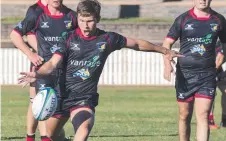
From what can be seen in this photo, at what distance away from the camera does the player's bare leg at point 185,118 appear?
37.3 feet

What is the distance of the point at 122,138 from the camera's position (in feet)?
43.6

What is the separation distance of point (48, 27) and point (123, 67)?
17.0 m

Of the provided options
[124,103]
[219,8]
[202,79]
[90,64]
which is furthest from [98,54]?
[219,8]

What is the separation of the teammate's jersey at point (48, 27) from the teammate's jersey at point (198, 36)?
1371 millimetres

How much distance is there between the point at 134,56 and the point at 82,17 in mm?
18522

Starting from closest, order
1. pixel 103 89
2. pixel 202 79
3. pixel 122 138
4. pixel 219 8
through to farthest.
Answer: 1. pixel 202 79
2. pixel 122 138
3. pixel 103 89
4. pixel 219 8

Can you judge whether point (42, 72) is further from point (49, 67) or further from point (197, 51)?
point (197, 51)

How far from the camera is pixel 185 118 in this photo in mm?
11406

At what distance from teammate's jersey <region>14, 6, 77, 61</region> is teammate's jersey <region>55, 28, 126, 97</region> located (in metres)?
1.40

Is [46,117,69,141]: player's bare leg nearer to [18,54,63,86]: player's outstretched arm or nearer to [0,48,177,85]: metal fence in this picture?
[18,54,63,86]: player's outstretched arm

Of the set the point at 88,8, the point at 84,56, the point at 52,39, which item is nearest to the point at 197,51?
the point at 52,39

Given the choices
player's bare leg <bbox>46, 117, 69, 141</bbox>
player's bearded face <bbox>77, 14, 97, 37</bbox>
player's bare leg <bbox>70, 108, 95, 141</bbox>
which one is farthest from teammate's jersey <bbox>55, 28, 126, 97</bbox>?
player's bare leg <bbox>46, 117, 69, 141</bbox>

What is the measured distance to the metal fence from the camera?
28.0m

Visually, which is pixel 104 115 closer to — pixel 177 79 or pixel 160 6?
pixel 177 79
